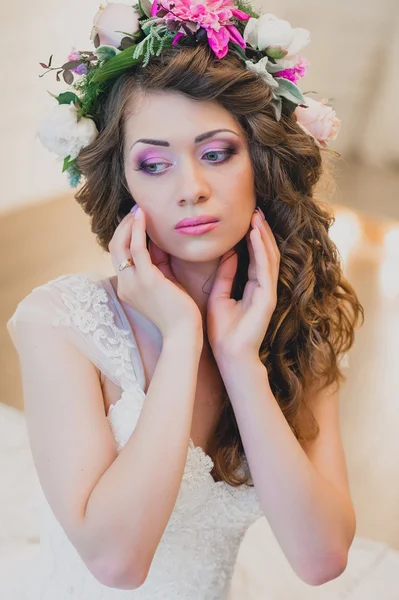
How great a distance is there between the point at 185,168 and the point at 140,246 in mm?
182

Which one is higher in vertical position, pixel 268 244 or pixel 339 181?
pixel 268 244

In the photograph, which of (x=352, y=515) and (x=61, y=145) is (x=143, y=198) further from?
(x=352, y=515)

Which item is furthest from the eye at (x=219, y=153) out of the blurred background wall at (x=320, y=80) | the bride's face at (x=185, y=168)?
the blurred background wall at (x=320, y=80)

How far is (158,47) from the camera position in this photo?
1.45m

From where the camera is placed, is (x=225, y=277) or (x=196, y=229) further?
(x=225, y=277)

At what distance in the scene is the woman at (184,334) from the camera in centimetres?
130

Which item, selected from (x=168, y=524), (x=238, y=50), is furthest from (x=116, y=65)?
(x=168, y=524)

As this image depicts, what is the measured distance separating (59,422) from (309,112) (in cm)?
90

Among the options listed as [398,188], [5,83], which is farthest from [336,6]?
[5,83]

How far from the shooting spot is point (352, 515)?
1546 mm

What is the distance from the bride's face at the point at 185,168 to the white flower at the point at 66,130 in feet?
0.34

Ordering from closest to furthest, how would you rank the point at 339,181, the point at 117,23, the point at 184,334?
the point at 184,334 → the point at 117,23 → the point at 339,181

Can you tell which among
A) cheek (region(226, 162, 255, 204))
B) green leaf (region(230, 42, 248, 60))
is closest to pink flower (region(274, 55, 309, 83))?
green leaf (region(230, 42, 248, 60))

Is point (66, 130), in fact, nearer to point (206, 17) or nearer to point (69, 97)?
point (69, 97)
